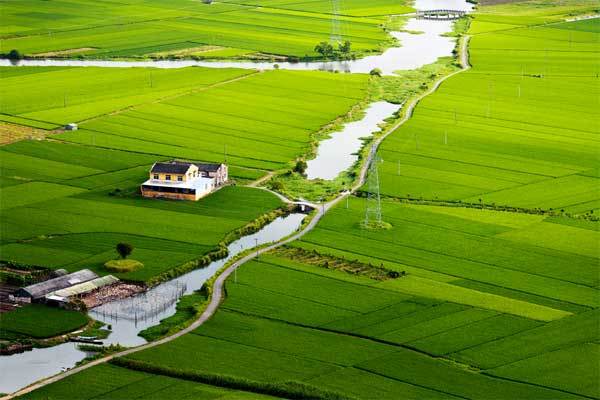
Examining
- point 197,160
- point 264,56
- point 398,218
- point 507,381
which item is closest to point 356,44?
point 264,56

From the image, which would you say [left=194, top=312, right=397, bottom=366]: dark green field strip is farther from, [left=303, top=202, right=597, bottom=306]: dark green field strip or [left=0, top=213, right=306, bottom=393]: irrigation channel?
[left=303, top=202, right=597, bottom=306]: dark green field strip

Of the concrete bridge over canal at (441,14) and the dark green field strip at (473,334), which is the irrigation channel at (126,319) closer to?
the dark green field strip at (473,334)

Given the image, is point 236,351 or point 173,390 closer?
point 173,390

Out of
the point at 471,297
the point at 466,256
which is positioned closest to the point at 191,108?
the point at 466,256

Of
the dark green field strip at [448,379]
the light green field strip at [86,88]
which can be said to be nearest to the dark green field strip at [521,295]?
the dark green field strip at [448,379]

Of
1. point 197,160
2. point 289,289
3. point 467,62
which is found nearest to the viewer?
point 289,289

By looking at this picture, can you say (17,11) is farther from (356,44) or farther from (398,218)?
(398,218)

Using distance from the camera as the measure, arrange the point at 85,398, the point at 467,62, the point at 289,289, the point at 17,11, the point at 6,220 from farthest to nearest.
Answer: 1. the point at 17,11
2. the point at 467,62
3. the point at 6,220
4. the point at 289,289
5. the point at 85,398

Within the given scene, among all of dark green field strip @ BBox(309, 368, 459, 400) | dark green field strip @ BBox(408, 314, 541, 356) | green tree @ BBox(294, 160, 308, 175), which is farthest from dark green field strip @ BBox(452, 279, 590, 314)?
green tree @ BBox(294, 160, 308, 175)
